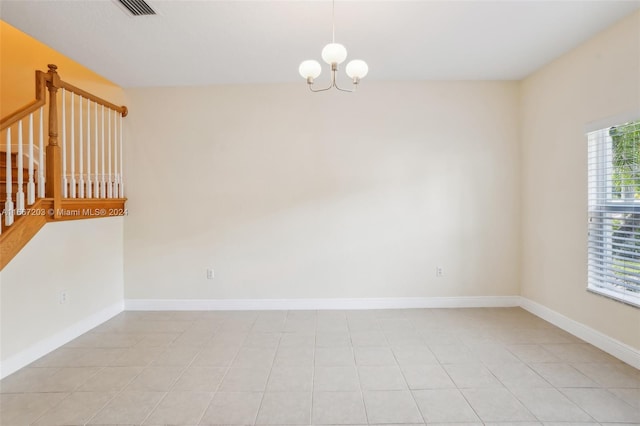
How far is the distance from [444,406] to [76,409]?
96.5 inches

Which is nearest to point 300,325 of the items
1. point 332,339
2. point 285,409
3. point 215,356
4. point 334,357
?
point 332,339

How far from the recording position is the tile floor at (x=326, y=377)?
210 centimetres

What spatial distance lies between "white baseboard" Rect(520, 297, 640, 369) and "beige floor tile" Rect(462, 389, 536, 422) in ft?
4.15

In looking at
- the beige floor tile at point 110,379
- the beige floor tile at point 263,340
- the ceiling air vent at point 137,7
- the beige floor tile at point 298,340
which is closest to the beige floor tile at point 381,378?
the beige floor tile at point 298,340

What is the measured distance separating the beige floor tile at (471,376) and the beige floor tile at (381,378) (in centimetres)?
41

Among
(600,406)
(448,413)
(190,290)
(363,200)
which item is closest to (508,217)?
(363,200)

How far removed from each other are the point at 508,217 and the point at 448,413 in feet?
9.38

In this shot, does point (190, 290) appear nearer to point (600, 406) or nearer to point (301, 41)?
point (301, 41)

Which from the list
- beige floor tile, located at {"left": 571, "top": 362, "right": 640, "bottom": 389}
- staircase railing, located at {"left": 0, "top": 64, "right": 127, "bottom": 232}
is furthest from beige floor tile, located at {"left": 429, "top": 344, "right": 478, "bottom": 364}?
staircase railing, located at {"left": 0, "top": 64, "right": 127, "bottom": 232}

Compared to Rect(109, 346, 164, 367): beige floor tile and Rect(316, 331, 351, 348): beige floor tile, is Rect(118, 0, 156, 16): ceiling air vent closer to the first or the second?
Rect(109, 346, 164, 367): beige floor tile

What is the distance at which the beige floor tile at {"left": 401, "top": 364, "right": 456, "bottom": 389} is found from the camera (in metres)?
2.41

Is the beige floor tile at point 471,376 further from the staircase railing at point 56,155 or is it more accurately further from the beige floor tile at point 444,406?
the staircase railing at point 56,155

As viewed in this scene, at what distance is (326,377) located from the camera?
2541 mm

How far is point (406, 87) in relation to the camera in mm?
4117
